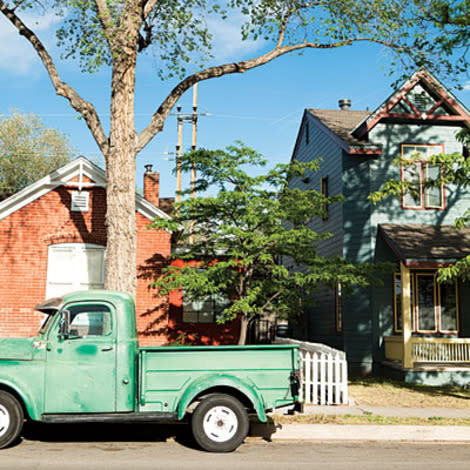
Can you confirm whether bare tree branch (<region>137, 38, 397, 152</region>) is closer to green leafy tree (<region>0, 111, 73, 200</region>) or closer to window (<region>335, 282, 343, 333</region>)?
window (<region>335, 282, 343, 333</region>)

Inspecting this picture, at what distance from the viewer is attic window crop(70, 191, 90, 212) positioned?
664 inches

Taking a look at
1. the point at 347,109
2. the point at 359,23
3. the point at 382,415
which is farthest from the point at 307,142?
the point at 382,415

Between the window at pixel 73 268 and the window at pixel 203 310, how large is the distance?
2824mm

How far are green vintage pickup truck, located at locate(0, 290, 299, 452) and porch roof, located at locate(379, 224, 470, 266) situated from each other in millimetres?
9134

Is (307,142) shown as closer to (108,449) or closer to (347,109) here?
(347,109)

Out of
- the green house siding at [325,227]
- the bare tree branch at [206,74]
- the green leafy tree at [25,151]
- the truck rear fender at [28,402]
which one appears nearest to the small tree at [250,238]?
the bare tree branch at [206,74]

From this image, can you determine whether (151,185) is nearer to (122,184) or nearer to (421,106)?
(122,184)

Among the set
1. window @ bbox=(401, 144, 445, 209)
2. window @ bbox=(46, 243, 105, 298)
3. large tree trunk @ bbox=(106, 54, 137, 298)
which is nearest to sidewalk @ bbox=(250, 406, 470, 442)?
large tree trunk @ bbox=(106, 54, 137, 298)

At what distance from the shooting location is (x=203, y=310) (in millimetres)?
17984

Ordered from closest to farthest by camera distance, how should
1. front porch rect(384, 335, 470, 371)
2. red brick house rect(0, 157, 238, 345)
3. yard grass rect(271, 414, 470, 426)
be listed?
yard grass rect(271, 414, 470, 426), front porch rect(384, 335, 470, 371), red brick house rect(0, 157, 238, 345)

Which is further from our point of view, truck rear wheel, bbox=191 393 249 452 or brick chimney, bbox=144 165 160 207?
brick chimney, bbox=144 165 160 207

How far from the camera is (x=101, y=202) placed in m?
17.0

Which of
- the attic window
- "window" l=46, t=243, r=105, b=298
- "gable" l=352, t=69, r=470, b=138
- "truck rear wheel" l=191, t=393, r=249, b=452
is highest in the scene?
"gable" l=352, t=69, r=470, b=138

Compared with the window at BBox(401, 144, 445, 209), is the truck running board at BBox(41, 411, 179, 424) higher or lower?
lower
